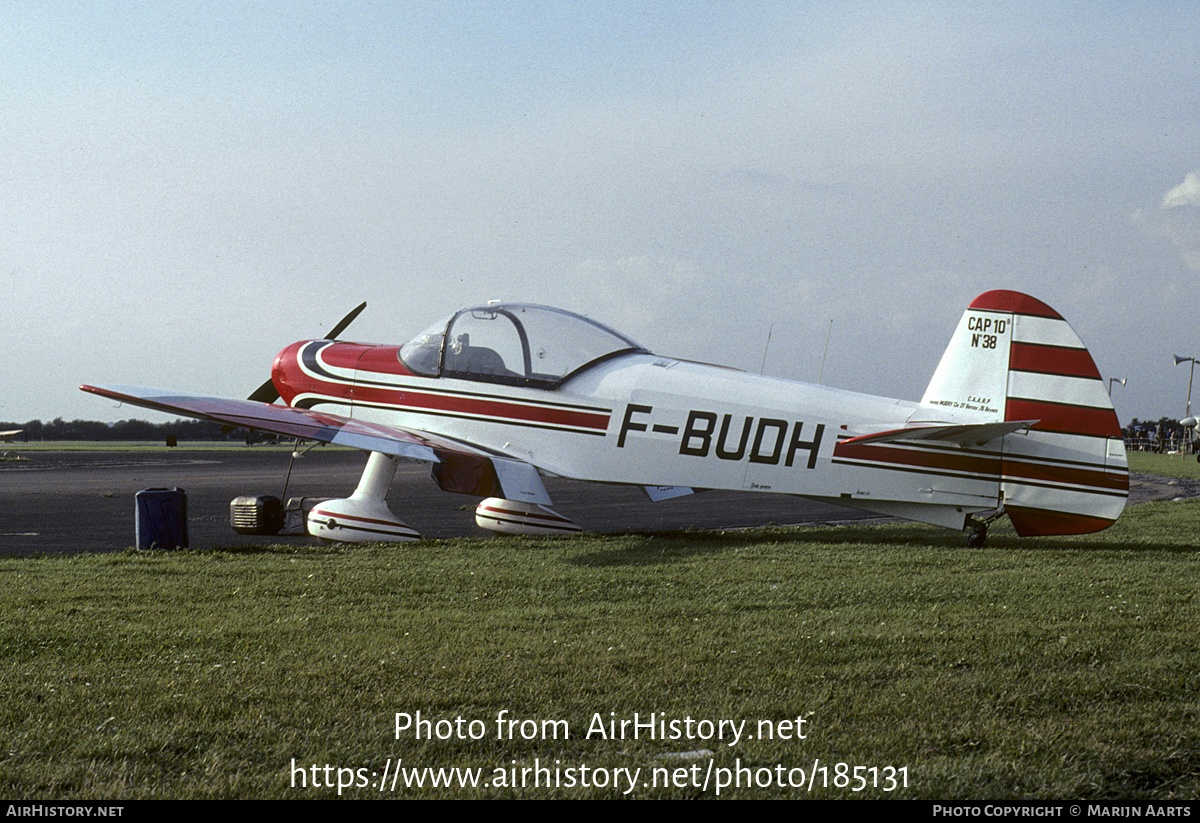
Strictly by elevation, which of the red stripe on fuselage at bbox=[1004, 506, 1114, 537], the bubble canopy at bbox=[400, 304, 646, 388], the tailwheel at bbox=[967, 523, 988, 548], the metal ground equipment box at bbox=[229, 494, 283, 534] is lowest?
the metal ground equipment box at bbox=[229, 494, 283, 534]

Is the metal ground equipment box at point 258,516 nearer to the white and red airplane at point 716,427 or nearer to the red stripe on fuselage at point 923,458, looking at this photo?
the white and red airplane at point 716,427

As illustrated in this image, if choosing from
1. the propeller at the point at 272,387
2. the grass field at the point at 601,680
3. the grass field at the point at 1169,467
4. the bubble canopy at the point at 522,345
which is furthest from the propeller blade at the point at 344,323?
the grass field at the point at 1169,467

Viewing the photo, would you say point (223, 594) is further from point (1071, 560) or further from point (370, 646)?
point (1071, 560)

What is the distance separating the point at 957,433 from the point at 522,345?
482 cm

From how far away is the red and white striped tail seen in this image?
937 centimetres

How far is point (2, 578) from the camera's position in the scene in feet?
24.6

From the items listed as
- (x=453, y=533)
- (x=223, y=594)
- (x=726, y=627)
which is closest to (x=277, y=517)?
(x=453, y=533)

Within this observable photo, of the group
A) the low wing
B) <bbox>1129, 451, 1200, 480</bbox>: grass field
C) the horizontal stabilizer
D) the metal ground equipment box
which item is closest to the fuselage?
the horizontal stabilizer

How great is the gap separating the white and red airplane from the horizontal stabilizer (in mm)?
25

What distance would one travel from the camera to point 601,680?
14.4 feet

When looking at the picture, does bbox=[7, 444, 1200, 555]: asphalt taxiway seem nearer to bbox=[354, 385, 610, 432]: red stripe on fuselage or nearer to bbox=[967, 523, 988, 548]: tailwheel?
bbox=[354, 385, 610, 432]: red stripe on fuselage

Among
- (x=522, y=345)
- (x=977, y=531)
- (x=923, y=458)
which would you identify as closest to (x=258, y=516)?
Result: (x=522, y=345)

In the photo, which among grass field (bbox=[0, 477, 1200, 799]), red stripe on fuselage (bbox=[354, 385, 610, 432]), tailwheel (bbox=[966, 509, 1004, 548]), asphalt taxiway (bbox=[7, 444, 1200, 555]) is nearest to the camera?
grass field (bbox=[0, 477, 1200, 799])
